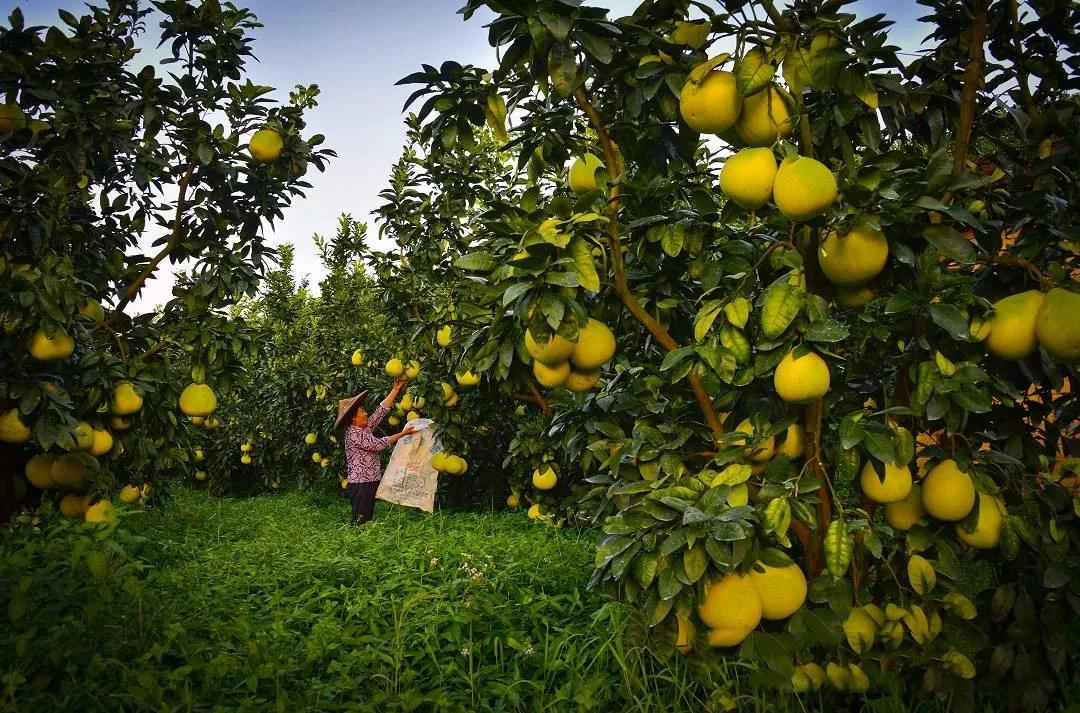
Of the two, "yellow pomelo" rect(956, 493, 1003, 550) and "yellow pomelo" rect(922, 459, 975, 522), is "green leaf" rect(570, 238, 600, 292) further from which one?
"yellow pomelo" rect(956, 493, 1003, 550)

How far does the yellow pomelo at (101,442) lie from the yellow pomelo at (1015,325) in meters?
3.22

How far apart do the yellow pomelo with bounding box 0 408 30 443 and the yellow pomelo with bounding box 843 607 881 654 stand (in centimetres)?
295

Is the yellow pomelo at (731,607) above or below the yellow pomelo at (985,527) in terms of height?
below

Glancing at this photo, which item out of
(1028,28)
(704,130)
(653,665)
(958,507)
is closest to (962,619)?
(958,507)

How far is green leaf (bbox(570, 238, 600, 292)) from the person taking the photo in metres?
1.41

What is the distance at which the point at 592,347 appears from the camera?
155cm

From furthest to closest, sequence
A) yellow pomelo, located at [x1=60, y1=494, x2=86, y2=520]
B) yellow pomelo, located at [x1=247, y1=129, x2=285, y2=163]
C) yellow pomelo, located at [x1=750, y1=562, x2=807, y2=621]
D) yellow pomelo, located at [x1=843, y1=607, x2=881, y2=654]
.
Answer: yellow pomelo, located at [x1=247, y1=129, x2=285, y2=163] → yellow pomelo, located at [x1=60, y1=494, x2=86, y2=520] → yellow pomelo, located at [x1=843, y1=607, x2=881, y2=654] → yellow pomelo, located at [x1=750, y1=562, x2=807, y2=621]

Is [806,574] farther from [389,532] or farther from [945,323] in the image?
[389,532]

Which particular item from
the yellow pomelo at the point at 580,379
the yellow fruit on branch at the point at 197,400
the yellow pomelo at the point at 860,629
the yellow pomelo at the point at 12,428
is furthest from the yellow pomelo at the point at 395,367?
the yellow pomelo at the point at 860,629

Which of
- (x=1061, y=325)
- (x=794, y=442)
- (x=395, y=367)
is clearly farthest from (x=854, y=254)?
(x=395, y=367)

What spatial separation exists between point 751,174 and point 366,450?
5138 mm

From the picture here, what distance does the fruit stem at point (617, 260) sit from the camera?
166 centimetres

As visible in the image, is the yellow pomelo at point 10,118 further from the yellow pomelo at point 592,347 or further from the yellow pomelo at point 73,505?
the yellow pomelo at point 592,347

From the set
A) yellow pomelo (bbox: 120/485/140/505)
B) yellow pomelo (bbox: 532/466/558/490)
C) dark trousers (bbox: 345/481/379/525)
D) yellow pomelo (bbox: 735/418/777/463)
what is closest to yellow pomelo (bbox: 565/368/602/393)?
yellow pomelo (bbox: 735/418/777/463)
